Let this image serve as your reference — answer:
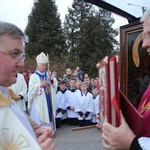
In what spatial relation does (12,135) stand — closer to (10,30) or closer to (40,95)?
(10,30)

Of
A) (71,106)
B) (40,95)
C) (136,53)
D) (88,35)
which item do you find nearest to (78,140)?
(40,95)

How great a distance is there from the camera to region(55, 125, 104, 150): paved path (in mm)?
5875

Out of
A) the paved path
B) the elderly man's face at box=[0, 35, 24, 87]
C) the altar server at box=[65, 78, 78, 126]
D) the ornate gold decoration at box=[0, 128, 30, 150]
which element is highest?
the elderly man's face at box=[0, 35, 24, 87]

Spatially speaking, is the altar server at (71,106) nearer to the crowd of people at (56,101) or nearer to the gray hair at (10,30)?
the crowd of people at (56,101)

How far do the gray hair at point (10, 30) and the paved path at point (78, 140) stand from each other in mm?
4536

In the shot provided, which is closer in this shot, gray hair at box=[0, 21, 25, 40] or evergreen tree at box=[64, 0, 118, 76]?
gray hair at box=[0, 21, 25, 40]

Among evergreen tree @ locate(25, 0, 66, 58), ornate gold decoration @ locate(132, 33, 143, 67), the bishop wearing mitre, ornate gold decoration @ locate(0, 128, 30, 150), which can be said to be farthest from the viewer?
evergreen tree @ locate(25, 0, 66, 58)

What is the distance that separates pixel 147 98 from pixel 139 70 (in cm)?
107

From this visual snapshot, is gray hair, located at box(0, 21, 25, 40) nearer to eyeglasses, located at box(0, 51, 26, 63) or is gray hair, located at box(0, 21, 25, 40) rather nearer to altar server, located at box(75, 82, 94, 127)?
eyeglasses, located at box(0, 51, 26, 63)

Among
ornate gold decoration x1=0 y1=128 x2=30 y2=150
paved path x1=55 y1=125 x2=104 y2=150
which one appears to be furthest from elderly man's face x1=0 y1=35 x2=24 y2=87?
paved path x1=55 y1=125 x2=104 y2=150

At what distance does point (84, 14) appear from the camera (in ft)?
108

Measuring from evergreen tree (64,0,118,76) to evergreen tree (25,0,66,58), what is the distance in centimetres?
120

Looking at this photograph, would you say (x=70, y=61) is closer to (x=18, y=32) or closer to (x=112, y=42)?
(x=112, y=42)

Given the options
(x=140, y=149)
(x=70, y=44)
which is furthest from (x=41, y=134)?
(x=70, y=44)
